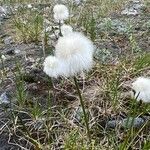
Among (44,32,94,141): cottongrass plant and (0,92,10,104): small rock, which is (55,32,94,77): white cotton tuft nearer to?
(44,32,94,141): cottongrass plant

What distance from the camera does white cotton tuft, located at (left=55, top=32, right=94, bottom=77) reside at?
2.80 meters

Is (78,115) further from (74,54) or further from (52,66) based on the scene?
(74,54)

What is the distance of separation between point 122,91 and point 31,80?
1.00 metres

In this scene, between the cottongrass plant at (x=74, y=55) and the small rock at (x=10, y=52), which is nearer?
the cottongrass plant at (x=74, y=55)

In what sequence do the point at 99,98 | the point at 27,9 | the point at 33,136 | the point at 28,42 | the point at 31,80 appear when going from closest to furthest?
the point at 33,136, the point at 99,98, the point at 31,80, the point at 28,42, the point at 27,9

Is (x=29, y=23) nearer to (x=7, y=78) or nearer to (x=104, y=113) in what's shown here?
(x=7, y=78)

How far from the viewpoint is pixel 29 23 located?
6.85m

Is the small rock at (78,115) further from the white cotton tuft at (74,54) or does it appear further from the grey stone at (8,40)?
the grey stone at (8,40)

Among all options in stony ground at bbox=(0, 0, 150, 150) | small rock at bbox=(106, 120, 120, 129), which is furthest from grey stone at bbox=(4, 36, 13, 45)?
small rock at bbox=(106, 120, 120, 129)

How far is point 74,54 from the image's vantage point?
282cm

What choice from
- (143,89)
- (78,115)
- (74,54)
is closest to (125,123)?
(78,115)

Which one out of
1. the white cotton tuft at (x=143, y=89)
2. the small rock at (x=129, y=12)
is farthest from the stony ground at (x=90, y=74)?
the white cotton tuft at (x=143, y=89)

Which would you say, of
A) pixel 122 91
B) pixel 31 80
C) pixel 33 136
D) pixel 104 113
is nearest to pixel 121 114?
Result: pixel 104 113

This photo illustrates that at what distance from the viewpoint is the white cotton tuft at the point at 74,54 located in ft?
9.20
